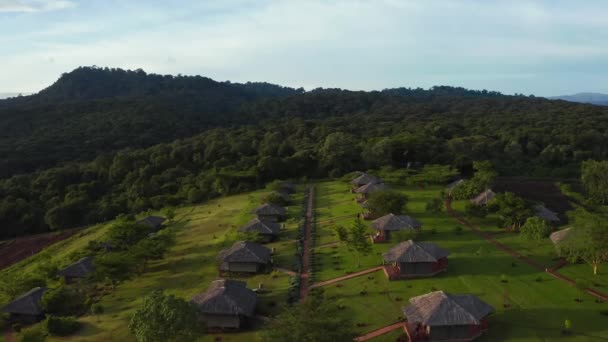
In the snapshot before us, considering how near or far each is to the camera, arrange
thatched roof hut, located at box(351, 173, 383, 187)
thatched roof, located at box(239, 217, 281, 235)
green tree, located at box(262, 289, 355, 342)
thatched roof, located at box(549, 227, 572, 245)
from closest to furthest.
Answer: green tree, located at box(262, 289, 355, 342) < thatched roof, located at box(549, 227, 572, 245) < thatched roof, located at box(239, 217, 281, 235) < thatched roof hut, located at box(351, 173, 383, 187)

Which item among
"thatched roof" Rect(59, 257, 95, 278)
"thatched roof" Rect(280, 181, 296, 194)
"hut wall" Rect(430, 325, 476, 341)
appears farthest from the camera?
"thatched roof" Rect(280, 181, 296, 194)

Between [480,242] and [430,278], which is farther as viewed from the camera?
[480,242]

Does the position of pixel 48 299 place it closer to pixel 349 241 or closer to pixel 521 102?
pixel 349 241

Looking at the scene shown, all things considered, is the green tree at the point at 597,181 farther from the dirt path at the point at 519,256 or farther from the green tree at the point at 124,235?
the green tree at the point at 124,235

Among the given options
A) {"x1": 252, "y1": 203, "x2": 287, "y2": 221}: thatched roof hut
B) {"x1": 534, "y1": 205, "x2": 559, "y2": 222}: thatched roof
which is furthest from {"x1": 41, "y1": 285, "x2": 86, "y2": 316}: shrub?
{"x1": 534, "y1": 205, "x2": 559, "y2": 222}: thatched roof

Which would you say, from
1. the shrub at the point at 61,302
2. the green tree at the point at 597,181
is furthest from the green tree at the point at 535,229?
the shrub at the point at 61,302

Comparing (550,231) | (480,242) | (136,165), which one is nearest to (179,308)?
(480,242)

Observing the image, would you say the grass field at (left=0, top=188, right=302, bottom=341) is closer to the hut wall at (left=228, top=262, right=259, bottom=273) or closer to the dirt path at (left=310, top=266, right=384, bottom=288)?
the hut wall at (left=228, top=262, right=259, bottom=273)
